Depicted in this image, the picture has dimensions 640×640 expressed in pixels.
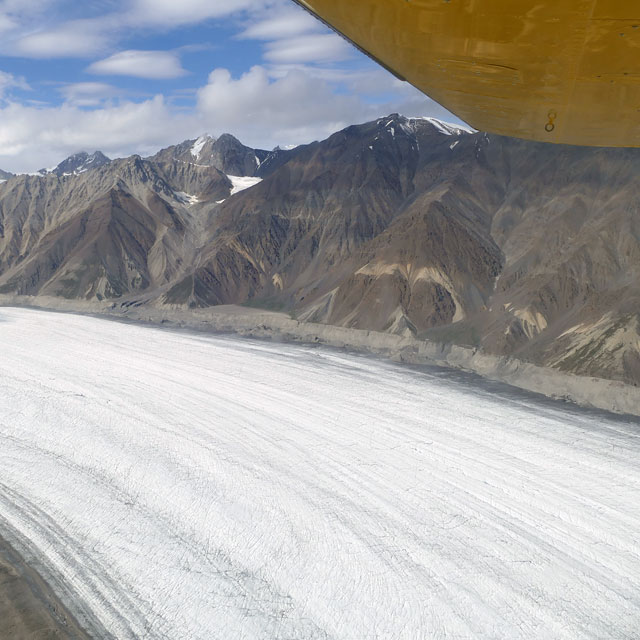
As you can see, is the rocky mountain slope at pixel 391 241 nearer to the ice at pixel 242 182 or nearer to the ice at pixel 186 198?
the ice at pixel 186 198

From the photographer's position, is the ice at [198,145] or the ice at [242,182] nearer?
the ice at [242,182]

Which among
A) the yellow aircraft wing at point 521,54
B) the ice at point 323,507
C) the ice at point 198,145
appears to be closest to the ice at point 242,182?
the ice at point 198,145

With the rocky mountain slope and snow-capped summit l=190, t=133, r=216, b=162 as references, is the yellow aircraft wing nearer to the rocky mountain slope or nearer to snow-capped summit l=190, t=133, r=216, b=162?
the rocky mountain slope

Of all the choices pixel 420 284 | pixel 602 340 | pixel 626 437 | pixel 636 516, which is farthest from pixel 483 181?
pixel 636 516

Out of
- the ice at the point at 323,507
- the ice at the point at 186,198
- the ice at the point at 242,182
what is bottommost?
the ice at the point at 323,507

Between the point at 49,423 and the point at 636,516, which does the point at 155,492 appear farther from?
the point at 636,516

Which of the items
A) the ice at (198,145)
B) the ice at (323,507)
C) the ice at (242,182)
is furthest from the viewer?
the ice at (198,145)

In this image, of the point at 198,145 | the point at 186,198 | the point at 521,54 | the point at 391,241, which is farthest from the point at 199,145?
the point at 521,54

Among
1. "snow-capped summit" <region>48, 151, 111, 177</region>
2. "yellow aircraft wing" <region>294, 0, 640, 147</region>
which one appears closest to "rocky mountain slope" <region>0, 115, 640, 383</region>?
"yellow aircraft wing" <region>294, 0, 640, 147</region>
